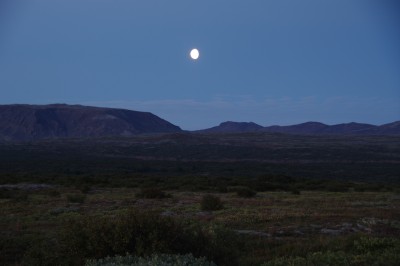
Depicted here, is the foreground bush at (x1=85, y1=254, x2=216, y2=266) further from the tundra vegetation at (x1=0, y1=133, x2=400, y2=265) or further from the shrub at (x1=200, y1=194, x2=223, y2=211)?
the shrub at (x1=200, y1=194, x2=223, y2=211)

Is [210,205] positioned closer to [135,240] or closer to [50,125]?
[135,240]

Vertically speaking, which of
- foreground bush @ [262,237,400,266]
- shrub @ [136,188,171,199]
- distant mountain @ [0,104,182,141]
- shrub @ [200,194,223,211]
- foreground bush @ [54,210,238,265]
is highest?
distant mountain @ [0,104,182,141]

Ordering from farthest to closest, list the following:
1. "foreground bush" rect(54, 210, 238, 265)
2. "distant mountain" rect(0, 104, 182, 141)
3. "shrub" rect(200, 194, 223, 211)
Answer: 1. "distant mountain" rect(0, 104, 182, 141)
2. "shrub" rect(200, 194, 223, 211)
3. "foreground bush" rect(54, 210, 238, 265)

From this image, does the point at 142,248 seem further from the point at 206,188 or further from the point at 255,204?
the point at 206,188

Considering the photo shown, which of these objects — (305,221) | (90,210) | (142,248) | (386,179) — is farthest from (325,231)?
(386,179)

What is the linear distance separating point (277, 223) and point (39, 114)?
596 ft

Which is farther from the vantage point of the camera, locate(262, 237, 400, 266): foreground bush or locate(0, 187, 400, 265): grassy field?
locate(0, 187, 400, 265): grassy field

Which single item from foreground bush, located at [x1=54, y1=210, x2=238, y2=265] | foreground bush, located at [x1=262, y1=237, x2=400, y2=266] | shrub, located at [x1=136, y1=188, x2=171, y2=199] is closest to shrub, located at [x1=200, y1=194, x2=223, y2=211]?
shrub, located at [x1=136, y1=188, x2=171, y2=199]

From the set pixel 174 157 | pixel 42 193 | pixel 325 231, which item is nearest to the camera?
pixel 325 231

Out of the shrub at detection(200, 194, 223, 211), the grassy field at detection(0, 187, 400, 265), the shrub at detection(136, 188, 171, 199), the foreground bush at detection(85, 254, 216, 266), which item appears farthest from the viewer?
the shrub at detection(136, 188, 171, 199)

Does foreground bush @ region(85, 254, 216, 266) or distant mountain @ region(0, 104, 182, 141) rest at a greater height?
distant mountain @ region(0, 104, 182, 141)

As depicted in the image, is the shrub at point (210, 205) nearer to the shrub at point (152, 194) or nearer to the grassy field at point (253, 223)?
the grassy field at point (253, 223)

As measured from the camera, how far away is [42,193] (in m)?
29.1

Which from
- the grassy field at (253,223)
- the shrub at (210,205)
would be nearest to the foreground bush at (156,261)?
the grassy field at (253,223)
